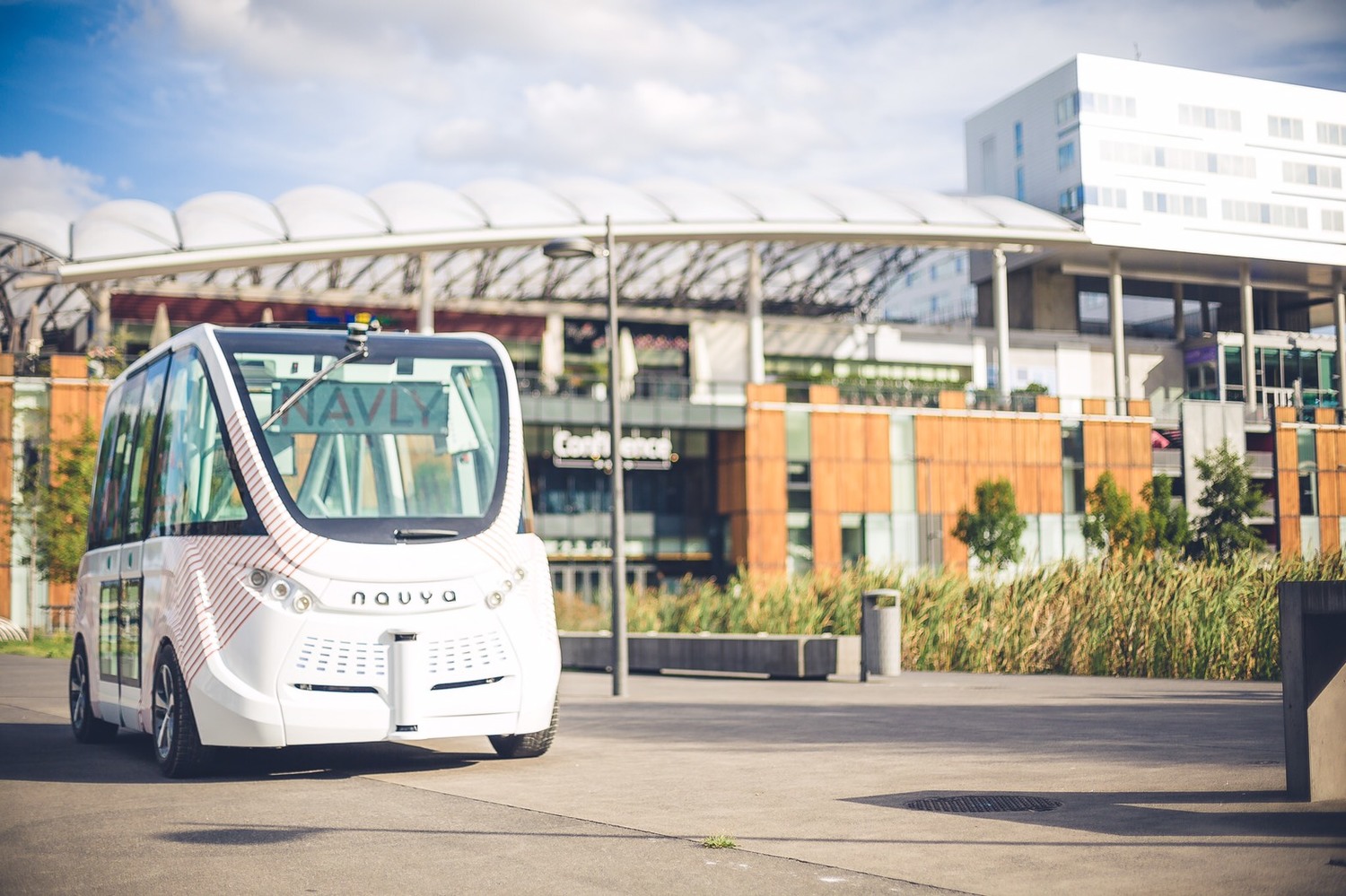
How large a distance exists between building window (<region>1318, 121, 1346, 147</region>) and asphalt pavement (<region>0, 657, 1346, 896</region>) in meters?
36.4

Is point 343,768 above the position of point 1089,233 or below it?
below

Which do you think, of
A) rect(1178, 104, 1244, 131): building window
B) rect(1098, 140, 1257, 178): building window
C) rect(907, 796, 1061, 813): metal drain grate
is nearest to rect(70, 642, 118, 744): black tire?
rect(907, 796, 1061, 813): metal drain grate

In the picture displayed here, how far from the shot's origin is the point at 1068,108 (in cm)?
6169

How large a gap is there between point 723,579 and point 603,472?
602 cm

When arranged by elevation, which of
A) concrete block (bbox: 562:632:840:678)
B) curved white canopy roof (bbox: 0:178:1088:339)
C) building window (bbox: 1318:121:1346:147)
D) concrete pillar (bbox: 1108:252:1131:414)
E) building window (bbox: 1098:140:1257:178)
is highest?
building window (bbox: 1098:140:1257:178)

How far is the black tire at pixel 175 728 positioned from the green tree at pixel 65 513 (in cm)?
2632

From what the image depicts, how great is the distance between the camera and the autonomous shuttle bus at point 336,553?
31.7ft

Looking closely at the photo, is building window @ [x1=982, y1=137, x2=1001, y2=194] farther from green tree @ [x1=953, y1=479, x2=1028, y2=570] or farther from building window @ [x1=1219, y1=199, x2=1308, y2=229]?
green tree @ [x1=953, y1=479, x2=1028, y2=570]

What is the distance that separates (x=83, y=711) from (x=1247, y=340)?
5917 centimetres

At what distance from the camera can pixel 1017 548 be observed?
5172 centimetres

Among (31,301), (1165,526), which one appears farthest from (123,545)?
(31,301)

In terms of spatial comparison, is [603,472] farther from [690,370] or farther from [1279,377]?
[1279,377]

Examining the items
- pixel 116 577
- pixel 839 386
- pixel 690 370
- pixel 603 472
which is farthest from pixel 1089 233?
pixel 116 577

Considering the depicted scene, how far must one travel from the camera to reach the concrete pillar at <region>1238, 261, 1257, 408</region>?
206 feet
